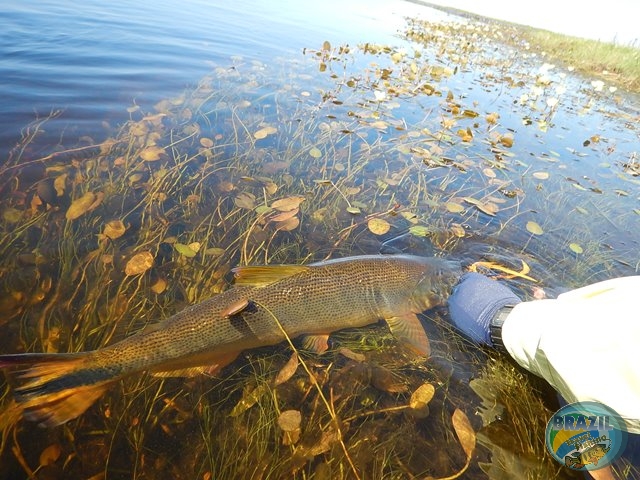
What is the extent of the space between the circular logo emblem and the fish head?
118 centimetres

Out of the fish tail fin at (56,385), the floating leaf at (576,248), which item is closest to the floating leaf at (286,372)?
the fish tail fin at (56,385)

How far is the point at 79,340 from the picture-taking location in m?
2.40

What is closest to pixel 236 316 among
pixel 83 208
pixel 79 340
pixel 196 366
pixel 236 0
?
pixel 196 366

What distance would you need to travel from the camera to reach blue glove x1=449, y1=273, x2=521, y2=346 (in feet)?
9.02

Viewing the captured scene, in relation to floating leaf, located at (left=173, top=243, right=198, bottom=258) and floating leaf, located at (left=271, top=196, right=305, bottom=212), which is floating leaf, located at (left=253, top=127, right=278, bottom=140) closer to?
floating leaf, located at (left=271, top=196, right=305, bottom=212)

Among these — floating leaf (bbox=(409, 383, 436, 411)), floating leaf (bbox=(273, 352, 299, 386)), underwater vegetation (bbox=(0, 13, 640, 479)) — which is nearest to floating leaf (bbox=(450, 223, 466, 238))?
underwater vegetation (bbox=(0, 13, 640, 479))

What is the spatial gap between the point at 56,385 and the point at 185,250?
1377mm

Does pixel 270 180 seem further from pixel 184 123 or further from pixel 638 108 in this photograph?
pixel 638 108

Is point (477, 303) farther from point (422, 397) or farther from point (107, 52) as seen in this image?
point (107, 52)

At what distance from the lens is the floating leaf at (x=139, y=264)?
2777mm

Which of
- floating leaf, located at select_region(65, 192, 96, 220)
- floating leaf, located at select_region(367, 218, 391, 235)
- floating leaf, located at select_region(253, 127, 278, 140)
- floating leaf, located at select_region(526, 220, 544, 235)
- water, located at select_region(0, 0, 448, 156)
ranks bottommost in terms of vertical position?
floating leaf, located at select_region(526, 220, 544, 235)

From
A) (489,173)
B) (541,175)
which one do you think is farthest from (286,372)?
(541,175)

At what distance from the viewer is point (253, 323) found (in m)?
2.40

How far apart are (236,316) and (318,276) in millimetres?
655
